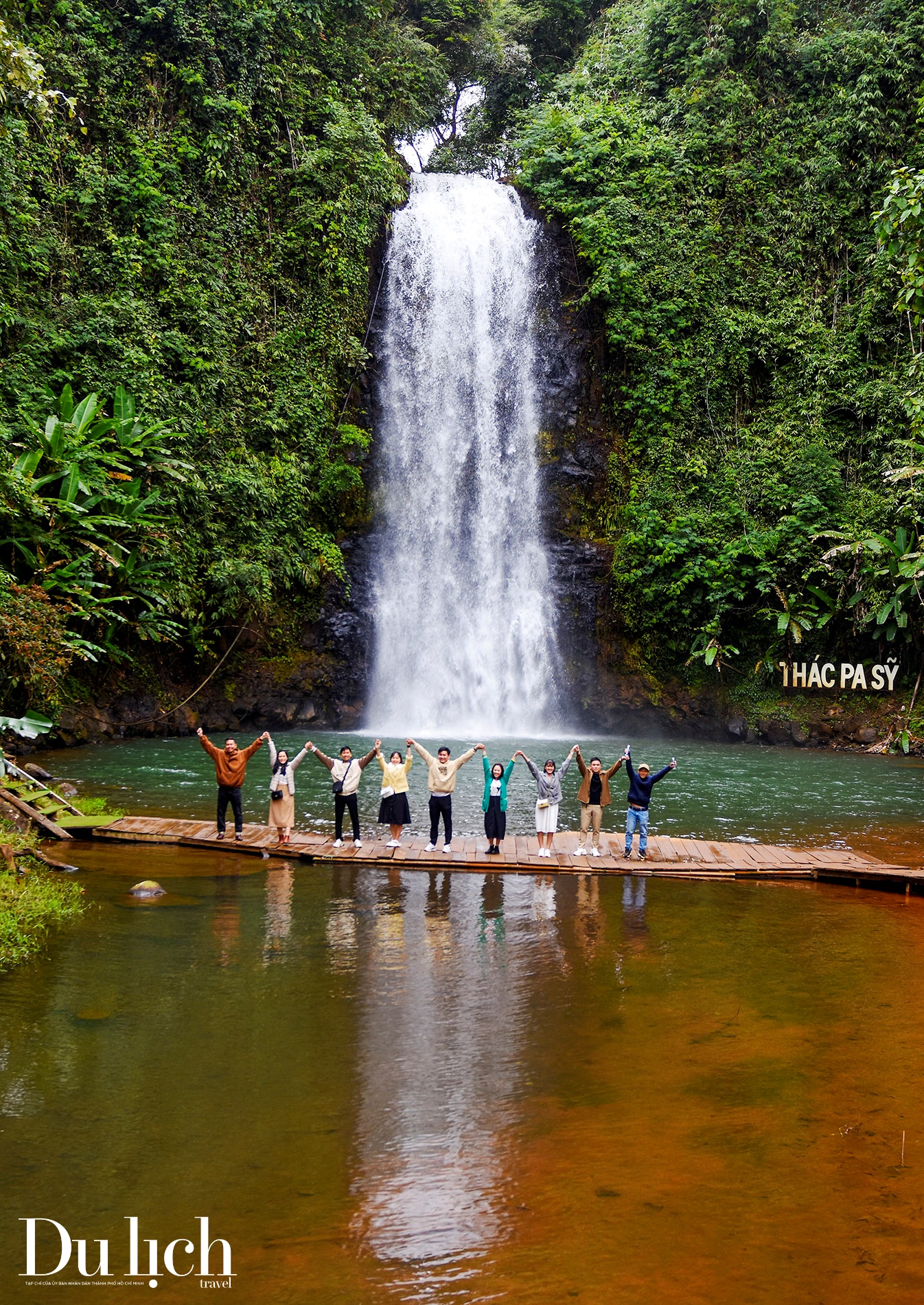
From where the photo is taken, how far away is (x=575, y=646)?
24.4 metres

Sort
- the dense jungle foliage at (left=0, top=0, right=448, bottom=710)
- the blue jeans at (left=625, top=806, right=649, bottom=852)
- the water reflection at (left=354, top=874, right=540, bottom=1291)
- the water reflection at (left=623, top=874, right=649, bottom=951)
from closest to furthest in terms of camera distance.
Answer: the water reflection at (left=354, top=874, right=540, bottom=1291), the water reflection at (left=623, top=874, right=649, bottom=951), the blue jeans at (left=625, top=806, right=649, bottom=852), the dense jungle foliage at (left=0, top=0, right=448, bottom=710)

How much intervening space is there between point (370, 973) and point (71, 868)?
13.3ft

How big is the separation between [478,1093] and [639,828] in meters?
5.85

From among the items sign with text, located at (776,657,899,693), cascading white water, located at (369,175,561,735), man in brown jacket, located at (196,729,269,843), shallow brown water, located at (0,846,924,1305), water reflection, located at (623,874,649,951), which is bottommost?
shallow brown water, located at (0,846,924,1305)

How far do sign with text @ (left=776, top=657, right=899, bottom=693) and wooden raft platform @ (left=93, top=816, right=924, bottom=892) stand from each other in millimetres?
12480

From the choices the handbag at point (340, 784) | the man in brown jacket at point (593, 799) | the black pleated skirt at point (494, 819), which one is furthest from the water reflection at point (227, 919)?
the man in brown jacket at point (593, 799)

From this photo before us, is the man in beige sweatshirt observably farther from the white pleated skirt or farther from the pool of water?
the pool of water

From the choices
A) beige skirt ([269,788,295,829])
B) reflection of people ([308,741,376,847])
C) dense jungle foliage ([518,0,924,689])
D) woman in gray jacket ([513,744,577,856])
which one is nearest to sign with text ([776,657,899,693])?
dense jungle foliage ([518,0,924,689])

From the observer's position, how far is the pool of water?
13078 millimetres

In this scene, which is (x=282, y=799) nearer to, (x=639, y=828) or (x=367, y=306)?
(x=639, y=828)

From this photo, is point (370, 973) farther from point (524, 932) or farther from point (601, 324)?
point (601, 324)

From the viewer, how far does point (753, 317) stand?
2536cm

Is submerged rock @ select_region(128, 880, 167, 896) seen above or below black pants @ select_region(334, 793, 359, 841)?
below

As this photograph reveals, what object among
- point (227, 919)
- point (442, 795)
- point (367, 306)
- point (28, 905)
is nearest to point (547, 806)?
point (442, 795)
